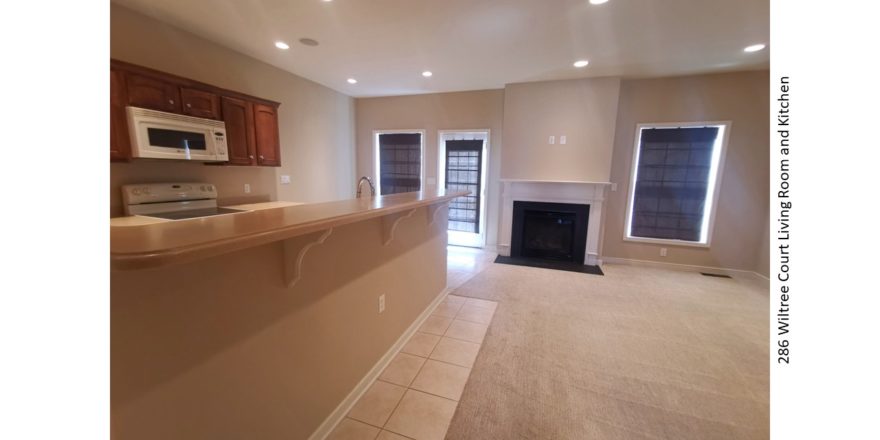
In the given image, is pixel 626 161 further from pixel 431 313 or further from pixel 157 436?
pixel 157 436

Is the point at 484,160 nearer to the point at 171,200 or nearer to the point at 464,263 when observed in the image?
the point at 464,263

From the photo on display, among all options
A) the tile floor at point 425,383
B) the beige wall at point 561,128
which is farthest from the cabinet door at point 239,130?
the beige wall at point 561,128

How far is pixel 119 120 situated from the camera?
231 centimetres

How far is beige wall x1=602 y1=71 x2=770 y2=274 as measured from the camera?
391 cm

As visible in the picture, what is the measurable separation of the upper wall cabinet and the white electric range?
32 centimetres

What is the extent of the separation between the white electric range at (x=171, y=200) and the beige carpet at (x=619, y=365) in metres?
2.75

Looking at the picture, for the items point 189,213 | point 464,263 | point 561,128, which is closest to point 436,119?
point 561,128

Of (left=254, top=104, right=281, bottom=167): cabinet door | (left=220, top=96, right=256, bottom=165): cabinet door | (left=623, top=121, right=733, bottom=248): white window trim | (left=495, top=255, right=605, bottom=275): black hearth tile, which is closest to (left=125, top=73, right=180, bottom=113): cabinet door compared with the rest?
(left=220, top=96, right=256, bottom=165): cabinet door

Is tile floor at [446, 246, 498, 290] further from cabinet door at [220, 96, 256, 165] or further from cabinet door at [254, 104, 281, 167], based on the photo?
cabinet door at [220, 96, 256, 165]

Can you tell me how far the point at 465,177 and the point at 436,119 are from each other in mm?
1108

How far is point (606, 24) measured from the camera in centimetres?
268

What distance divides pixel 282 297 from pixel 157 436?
19.9 inches

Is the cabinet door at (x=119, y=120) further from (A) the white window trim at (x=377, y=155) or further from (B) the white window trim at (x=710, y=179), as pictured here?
(B) the white window trim at (x=710, y=179)
